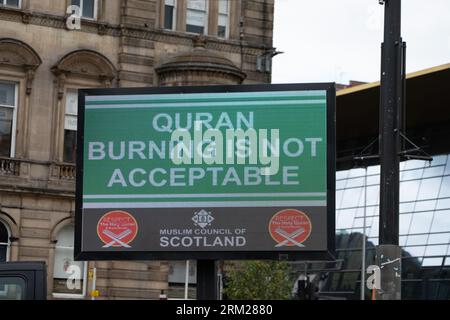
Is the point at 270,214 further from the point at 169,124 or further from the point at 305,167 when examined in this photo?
the point at 169,124

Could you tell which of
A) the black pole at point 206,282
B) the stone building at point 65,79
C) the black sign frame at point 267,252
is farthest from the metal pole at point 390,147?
the stone building at point 65,79

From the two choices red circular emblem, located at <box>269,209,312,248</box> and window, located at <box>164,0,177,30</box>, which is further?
window, located at <box>164,0,177,30</box>

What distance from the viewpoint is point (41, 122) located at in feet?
136

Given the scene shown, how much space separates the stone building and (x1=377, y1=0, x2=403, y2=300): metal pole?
2737 cm

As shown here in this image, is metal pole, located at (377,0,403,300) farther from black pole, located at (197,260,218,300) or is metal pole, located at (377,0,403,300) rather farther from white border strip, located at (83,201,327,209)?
black pole, located at (197,260,218,300)

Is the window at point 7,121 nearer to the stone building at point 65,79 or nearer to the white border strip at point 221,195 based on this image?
the stone building at point 65,79

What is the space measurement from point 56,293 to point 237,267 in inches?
323

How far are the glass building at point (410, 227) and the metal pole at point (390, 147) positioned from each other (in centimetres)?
4889

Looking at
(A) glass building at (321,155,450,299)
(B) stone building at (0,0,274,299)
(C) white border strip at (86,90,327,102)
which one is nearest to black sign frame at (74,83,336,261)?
(C) white border strip at (86,90,327,102)

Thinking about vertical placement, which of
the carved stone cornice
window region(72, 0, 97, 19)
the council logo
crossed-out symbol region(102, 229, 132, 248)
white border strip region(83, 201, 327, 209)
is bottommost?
crossed-out symbol region(102, 229, 132, 248)

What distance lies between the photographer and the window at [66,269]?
41.0 meters

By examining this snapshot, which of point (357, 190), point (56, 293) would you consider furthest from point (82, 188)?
point (357, 190)

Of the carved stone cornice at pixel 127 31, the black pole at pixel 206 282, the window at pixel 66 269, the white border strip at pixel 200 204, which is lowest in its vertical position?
the black pole at pixel 206 282

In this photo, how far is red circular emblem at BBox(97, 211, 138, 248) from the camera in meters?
15.2
